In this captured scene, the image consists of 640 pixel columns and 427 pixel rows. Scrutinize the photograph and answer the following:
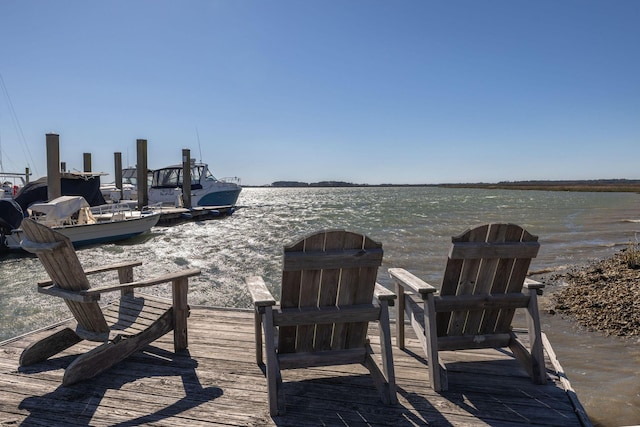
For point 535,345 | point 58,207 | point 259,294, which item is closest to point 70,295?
point 259,294

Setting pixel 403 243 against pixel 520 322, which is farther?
pixel 403 243

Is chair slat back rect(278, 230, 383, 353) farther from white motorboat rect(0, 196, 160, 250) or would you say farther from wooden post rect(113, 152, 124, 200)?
wooden post rect(113, 152, 124, 200)

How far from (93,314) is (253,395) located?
1194mm

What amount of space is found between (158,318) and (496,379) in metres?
2.48

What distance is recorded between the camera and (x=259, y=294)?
2760 millimetres

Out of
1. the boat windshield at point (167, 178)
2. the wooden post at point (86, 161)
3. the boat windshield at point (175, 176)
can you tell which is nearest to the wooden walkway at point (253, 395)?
the wooden post at point (86, 161)

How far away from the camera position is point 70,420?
7.95 feet

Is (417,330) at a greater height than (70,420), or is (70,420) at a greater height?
(417,330)

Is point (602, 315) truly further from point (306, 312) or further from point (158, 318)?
point (158, 318)

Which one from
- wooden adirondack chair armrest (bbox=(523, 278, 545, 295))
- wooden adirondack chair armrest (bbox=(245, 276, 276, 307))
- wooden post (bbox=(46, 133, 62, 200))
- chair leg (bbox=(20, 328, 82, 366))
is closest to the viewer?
wooden adirondack chair armrest (bbox=(245, 276, 276, 307))

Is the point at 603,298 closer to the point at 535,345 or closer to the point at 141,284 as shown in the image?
the point at 535,345

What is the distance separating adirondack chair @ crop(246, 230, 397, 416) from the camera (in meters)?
2.53

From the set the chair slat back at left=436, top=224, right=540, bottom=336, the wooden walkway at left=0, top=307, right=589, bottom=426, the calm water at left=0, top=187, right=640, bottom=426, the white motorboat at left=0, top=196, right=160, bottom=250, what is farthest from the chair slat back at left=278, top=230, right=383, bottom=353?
the white motorboat at left=0, top=196, right=160, bottom=250

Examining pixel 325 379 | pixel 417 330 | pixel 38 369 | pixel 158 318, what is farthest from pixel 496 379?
pixel 38 369
